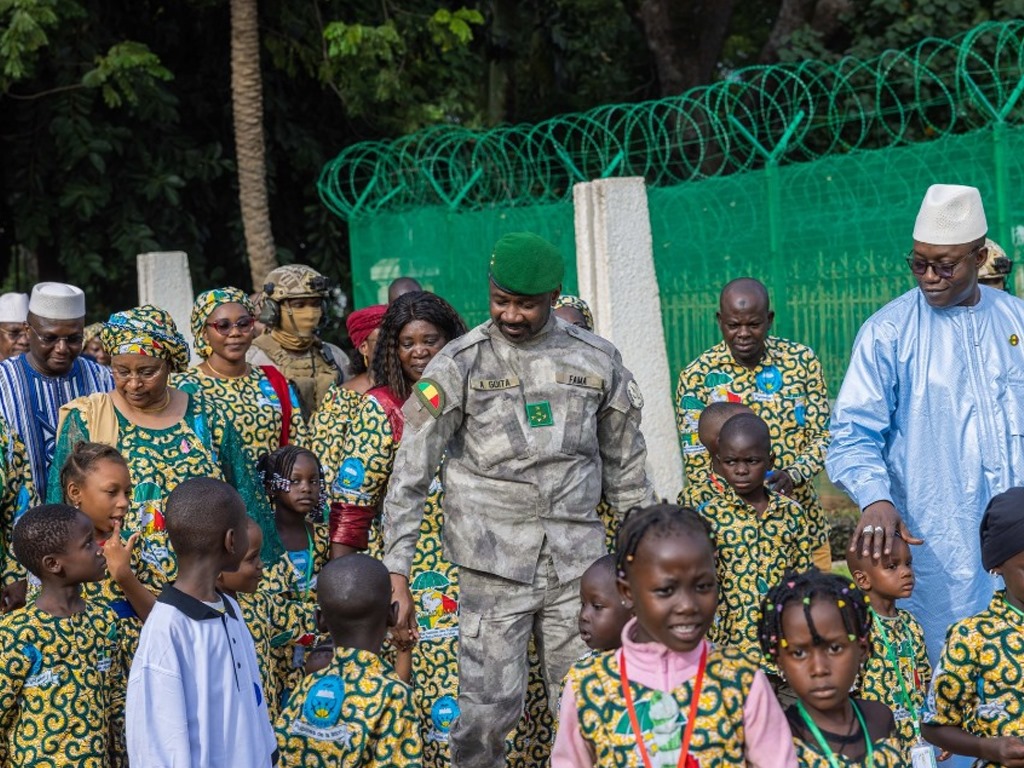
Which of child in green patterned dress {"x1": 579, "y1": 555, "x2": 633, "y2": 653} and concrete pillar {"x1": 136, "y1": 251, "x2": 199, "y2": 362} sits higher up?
concrete pillar {"x1": 136, "y1": 251, "x2": 199, "y2": 362}

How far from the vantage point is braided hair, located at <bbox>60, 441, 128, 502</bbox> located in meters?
5.72

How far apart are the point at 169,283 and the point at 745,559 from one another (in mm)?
7797

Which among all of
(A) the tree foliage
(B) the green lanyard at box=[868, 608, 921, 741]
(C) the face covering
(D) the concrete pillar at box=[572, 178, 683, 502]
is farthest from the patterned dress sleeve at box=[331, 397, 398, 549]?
(A) the tree foliage

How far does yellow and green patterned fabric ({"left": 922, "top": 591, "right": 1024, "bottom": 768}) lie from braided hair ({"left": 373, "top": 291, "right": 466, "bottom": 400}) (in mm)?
2541

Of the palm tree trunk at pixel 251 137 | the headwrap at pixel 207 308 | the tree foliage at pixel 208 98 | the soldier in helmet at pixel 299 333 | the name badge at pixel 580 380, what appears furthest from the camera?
the tree foliage at pixel 208 98

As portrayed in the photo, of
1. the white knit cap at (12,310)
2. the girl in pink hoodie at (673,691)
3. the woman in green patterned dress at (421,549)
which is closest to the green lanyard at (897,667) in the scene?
the girl in pink hoodie at (673,691)

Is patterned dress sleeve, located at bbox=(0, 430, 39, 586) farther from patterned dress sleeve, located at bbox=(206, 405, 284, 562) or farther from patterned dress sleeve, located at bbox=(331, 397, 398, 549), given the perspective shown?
patterned dress sleeve, located at bbox=(331, 397, 398, 549)

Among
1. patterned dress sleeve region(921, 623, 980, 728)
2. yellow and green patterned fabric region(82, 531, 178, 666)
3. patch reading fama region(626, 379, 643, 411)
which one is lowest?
patterned dress sleeve region(921, 623, 980, 728)

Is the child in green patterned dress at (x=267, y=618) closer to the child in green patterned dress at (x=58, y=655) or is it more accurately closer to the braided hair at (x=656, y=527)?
the child in green patterned dress at (x=58, y=655)

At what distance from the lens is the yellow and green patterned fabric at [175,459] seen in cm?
592

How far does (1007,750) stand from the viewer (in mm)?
4066

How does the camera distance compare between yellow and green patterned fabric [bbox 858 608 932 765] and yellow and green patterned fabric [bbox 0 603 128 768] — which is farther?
yellow and green patterned fabric [bbox 0 603 128 768]

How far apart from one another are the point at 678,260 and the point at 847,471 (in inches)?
224

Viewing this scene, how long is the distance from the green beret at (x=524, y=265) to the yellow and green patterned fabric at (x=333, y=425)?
1827 mm
